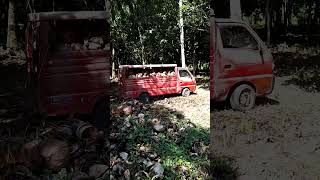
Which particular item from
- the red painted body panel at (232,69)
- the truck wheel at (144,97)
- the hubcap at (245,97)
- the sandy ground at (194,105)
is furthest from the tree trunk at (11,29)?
the hubcap at (245,97)

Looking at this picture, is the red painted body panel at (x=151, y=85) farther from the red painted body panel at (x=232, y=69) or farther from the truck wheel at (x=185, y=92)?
the red painted body panel at (x=232, y=69)

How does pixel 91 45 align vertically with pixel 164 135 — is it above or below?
above

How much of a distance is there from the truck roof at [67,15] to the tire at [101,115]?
2.00 feet

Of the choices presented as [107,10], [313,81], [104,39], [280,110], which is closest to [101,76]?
[104,39]

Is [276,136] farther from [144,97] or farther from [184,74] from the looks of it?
[144,97]

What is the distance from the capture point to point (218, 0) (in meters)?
2.44

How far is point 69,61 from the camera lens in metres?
2.76

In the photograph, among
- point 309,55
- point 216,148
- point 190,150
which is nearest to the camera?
point 309,55

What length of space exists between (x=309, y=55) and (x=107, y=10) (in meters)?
1.36

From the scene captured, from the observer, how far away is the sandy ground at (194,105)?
2588mm

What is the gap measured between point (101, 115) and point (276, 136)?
1211mm

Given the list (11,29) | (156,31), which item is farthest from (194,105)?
(11,29)

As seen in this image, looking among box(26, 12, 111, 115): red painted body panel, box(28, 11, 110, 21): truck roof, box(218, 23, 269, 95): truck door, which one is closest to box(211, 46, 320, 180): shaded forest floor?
box(218, 23, 269, 95): truck door

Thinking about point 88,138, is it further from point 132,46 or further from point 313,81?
point 313,81
